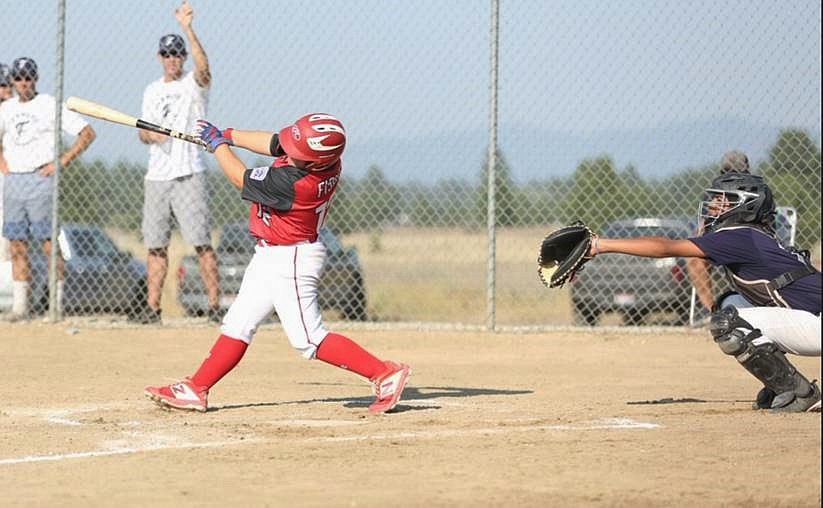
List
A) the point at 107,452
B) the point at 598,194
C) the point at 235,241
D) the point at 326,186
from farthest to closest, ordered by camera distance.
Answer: the point at 235,241 < the point at 598,194 < the point at 326,186 < the point at 107,452

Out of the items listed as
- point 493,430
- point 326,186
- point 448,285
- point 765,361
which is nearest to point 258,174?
point 326,186

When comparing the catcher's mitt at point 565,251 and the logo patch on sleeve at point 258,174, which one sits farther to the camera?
the logo patch on sleeve at point 258,174

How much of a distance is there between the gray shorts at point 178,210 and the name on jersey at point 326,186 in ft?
15.3

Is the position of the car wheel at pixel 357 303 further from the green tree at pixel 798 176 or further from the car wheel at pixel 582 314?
the green tree at pixel 798 176

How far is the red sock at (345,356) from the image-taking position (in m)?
7.10

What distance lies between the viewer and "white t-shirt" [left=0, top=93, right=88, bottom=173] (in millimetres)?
12383

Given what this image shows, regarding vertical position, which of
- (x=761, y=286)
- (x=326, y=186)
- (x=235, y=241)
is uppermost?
(x=326, y=186)

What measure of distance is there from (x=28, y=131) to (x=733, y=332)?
7.85 meters

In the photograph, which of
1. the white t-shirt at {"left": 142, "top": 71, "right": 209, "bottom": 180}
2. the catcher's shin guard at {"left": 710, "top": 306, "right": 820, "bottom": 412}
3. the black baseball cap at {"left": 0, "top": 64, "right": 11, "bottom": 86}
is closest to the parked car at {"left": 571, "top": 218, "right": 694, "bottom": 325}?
the white t-shirt at {"left": 142, "top": 71, "right": 209, "bottom": 180}

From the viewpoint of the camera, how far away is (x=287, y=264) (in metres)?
7.07

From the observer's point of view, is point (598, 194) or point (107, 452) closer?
point (107, 452)

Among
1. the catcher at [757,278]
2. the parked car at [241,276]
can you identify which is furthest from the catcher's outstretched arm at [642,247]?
the parked car at [241,276]

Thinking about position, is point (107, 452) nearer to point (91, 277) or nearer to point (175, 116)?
point (175, 116)

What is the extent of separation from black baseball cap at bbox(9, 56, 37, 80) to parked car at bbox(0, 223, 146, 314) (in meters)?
1.80
